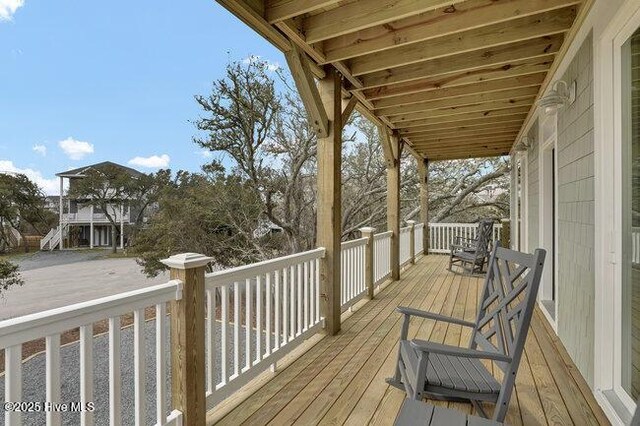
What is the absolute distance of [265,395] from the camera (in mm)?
2195

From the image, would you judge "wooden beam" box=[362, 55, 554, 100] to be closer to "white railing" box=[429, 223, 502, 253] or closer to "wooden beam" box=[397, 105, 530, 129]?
"wooden beam" box=[397, 105, 530, 129]

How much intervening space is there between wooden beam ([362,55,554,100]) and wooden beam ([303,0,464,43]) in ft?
4.15

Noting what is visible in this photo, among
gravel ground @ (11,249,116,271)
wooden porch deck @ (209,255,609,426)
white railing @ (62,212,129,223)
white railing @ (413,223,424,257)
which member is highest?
white railing @ (62,212,129,223)

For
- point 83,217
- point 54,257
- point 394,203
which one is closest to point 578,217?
point 394,203

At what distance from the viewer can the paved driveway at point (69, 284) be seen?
10.8m

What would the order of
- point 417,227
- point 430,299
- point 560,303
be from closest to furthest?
1. point 560,303
2. point 430,299
3. point 417,227

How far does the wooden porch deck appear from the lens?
193cm

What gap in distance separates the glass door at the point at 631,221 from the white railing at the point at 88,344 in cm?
229

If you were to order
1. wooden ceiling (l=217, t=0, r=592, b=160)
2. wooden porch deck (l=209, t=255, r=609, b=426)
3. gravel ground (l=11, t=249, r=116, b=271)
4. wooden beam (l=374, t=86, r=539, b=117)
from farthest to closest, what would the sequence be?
gravel ground (l=11, t=249, r=116, b=271) → wooden beam (l=374, t=86, r=539, b=117) → wooden ceiling (l=217, t=0, r=592, b=160) → wooden porch deck (l=209, t=255, r=609, b=426)

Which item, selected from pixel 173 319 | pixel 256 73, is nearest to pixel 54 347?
pixel 173 319

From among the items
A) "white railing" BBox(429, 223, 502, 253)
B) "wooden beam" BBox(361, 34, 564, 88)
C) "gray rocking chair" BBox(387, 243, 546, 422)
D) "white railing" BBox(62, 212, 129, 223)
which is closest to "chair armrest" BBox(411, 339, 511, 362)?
"gray rocking chair" BBox(387, 243, 546, 422)

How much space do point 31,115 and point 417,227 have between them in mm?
23675

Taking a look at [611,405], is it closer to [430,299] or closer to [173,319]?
[173,319]

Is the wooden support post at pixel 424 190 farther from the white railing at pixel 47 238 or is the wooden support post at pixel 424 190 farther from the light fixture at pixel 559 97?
the white railing at pixel 47 238
